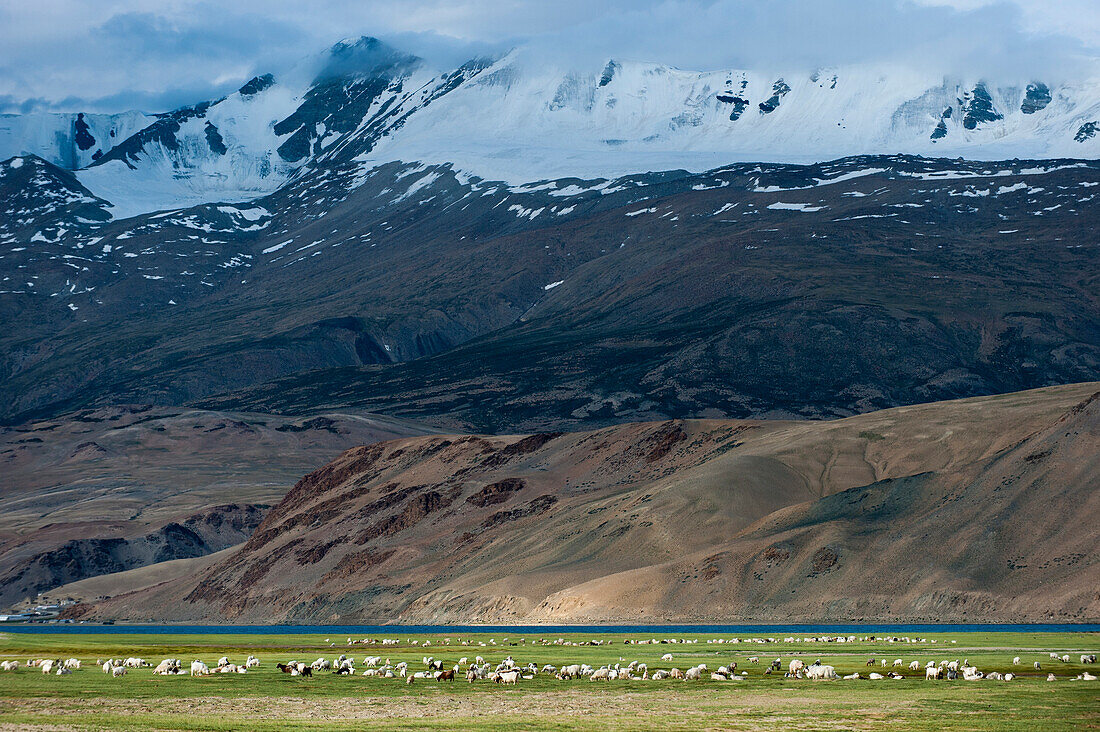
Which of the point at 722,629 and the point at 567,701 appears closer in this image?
the point at 567,701

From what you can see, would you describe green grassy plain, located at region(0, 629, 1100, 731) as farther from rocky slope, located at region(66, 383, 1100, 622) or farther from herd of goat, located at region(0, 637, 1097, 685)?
rocky slope, located at region(66, 383, 1100, 622)

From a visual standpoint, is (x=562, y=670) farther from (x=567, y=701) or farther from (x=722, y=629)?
(x=722, y=629)

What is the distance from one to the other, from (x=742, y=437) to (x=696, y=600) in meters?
52.8

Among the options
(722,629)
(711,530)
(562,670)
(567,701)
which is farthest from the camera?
(711,530)

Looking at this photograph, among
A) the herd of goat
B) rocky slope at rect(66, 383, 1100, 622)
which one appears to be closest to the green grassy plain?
the herd of goat

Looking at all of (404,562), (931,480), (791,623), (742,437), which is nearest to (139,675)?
(791,623)

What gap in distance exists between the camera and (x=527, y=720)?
38.1m

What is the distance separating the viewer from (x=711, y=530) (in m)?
136

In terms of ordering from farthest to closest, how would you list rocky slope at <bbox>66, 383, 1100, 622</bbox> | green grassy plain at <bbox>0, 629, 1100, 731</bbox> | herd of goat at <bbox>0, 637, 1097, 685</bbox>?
rocky slope at <bbox>66, 383, 1100, 622</bbox> < herd of goat at <bbox>0, 637, 1097, 685</bbox> < green grassy plain at <bbox>0, 629, 1100, 731</bbox>

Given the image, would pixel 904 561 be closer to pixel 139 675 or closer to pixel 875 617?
pixel 875 617

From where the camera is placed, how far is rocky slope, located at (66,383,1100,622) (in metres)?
110

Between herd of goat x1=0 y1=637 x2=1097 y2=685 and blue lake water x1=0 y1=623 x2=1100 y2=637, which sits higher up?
herd of goat x1=0 y1=637 x2=1097 y2=685

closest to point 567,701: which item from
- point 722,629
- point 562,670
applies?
point 562,670

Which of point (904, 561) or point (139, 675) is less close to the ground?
point (139, 675)
